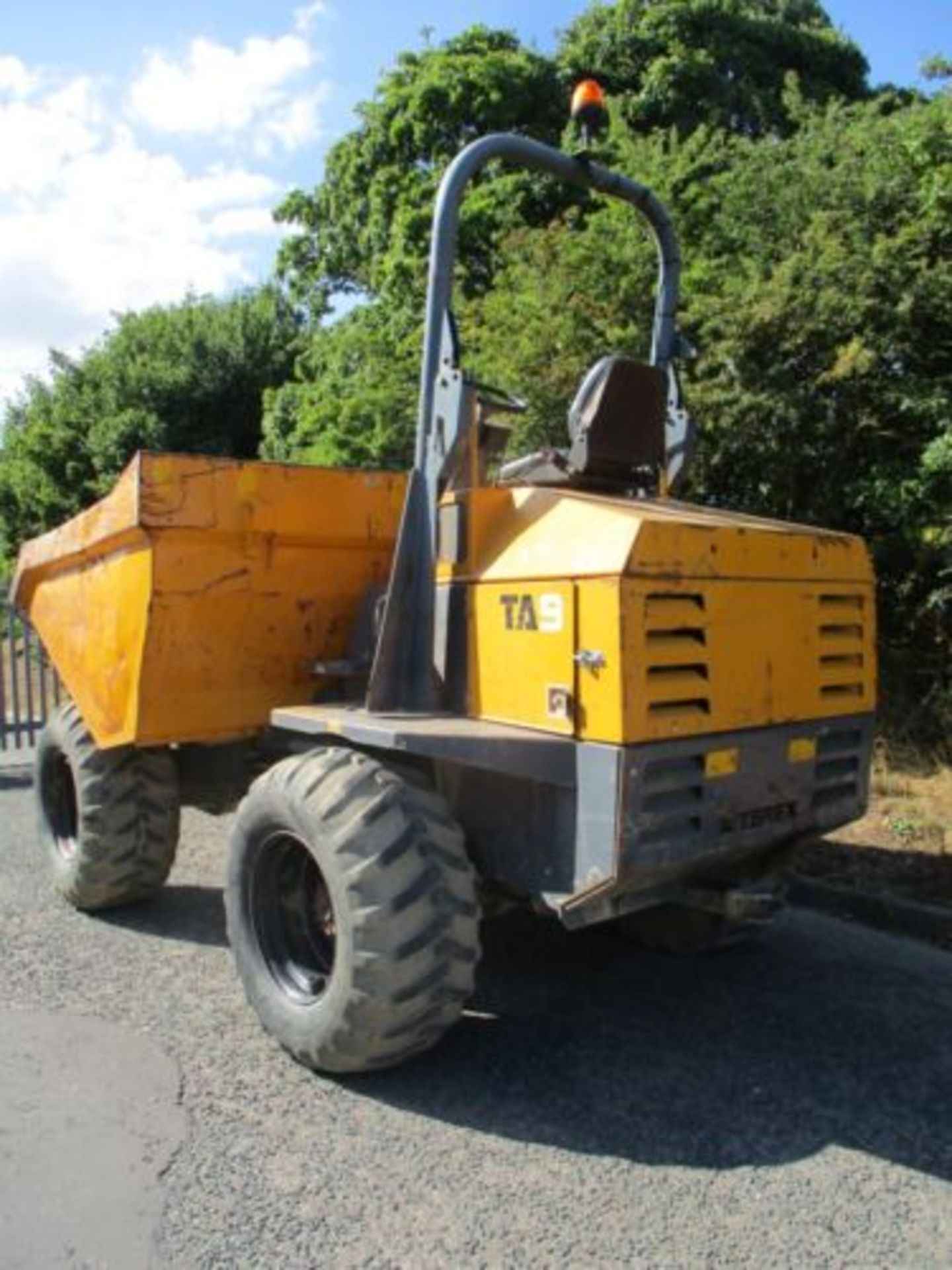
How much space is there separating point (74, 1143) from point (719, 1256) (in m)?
1.82

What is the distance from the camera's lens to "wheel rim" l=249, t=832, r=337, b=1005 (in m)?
4.00

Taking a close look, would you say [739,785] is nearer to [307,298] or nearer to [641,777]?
[641,777]

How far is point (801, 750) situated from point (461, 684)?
1.13 meters

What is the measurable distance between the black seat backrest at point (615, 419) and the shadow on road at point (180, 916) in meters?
2.59

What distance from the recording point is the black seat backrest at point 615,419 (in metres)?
4.07

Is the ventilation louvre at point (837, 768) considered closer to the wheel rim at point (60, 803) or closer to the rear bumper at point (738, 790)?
the rear bumper at point (738, 790)

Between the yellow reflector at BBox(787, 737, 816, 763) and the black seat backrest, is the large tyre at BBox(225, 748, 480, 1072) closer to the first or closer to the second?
the yellow reflector at BBox(787, 737, 816, 763)

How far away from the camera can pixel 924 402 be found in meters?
7.13

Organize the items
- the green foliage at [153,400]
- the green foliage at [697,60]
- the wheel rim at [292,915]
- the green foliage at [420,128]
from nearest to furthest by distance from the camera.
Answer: the wheel rim at [292,915]
the green foliage at [420,128]
the green foliage at [697,60]
the green foliage at [153,400]

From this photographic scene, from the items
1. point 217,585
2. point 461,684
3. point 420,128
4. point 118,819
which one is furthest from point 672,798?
point 420,128

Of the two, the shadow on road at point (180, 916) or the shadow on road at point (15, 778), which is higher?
the shadow on road at point (15, 778)

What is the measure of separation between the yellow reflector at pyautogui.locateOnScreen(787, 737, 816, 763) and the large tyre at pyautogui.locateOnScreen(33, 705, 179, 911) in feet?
9.06

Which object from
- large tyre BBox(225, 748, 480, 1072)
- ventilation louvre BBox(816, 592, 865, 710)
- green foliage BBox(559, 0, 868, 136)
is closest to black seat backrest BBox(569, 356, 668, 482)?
ventilation louvre BBox(816, 592, 865, 710)

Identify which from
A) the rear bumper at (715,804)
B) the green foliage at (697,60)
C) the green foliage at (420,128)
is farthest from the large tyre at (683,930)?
the green foliage at (697,60)
